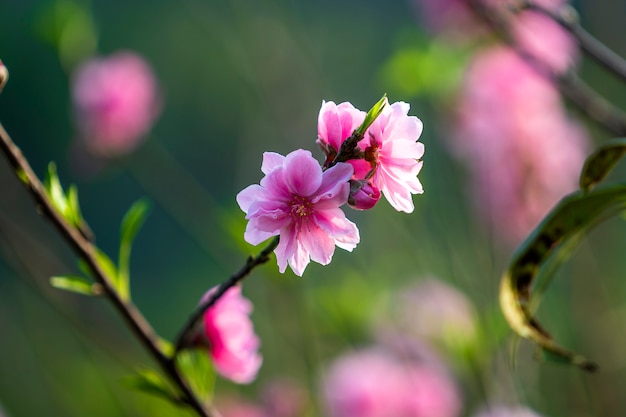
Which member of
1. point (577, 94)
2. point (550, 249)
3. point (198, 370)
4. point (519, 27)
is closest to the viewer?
point (550, 249)

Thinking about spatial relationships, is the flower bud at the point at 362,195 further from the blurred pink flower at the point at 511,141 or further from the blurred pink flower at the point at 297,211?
the blurred pink flower at the point at 511,141

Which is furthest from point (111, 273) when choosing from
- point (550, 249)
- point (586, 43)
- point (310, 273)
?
point (310, 273)

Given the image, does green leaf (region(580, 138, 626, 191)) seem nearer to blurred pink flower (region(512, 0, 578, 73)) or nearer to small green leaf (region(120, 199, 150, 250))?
small green leaf (region(120, 199, 150, 250))

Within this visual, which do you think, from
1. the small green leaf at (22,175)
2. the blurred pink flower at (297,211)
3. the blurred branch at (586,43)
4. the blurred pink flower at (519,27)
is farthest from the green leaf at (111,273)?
the blurred pink flower at (519,27)

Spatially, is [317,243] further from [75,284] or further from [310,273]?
[310,273]

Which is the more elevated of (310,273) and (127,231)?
(127,231)
